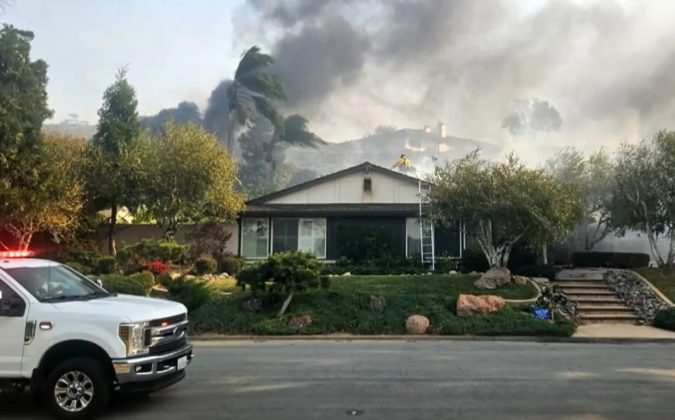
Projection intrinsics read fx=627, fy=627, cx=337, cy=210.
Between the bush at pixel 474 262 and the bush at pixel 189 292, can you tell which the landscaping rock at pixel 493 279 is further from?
the bush at pixel 189 292

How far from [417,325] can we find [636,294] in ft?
→ 26.7

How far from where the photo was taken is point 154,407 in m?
7.75

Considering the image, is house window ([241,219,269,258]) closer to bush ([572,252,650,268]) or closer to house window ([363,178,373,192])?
house window ([363,178,373,192])

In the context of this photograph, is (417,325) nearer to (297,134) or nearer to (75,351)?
(75,351)

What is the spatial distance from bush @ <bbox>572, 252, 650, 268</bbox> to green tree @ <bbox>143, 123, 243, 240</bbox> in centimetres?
1507

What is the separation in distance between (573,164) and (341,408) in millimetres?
23966

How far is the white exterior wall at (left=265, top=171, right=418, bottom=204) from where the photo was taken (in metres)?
29.2

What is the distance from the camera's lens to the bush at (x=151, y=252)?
23094 mm

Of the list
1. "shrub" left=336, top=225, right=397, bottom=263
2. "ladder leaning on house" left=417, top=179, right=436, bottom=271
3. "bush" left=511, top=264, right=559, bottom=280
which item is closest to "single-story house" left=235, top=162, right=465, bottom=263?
"ladder leaning on house" left=417, top=179, right=436, bottom=271

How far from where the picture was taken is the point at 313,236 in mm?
29188

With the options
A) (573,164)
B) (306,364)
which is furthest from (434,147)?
(306,364)

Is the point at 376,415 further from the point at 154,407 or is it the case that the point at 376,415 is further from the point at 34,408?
the point at 34,408

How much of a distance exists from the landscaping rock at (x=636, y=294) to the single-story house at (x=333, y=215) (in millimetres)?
7570

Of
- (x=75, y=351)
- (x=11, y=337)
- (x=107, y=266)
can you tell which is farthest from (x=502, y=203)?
(x=11, y=337)
